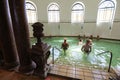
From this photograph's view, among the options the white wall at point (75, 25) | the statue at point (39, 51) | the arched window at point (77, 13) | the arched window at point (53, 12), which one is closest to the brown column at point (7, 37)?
the statue at point (39, 51)

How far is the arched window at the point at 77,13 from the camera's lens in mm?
7906

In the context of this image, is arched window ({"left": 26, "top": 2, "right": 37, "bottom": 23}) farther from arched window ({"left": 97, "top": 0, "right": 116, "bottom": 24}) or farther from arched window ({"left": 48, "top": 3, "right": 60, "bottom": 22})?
arched window ({"left": 97, "top": 0, "right": 116, "bottom": 24})

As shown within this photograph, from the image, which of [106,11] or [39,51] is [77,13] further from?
[39,51]

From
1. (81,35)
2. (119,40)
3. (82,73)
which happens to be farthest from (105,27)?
(82,73)

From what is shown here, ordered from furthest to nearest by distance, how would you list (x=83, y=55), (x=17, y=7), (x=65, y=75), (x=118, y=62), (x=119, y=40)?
(x=119, y=40) < (x=83, y=55) < (x=118, y=62) < (x=65, y=75) < (x=17, y=7)

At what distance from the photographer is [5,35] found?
194 cm

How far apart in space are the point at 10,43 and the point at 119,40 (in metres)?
7.38

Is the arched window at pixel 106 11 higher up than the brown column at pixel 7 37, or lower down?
higher up

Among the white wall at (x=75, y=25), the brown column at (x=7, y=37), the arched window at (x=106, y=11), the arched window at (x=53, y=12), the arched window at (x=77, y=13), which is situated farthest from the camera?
the arched window at (x=53, y=12)

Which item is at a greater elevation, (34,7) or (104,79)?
(34,7)

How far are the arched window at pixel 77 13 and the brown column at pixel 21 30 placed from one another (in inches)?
270

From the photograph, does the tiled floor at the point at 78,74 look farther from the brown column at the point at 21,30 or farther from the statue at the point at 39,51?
the brown column at the point at 21,30

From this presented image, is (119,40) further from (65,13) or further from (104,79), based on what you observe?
(104,79)

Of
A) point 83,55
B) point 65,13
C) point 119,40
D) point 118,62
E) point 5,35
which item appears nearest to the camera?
point 5,35
